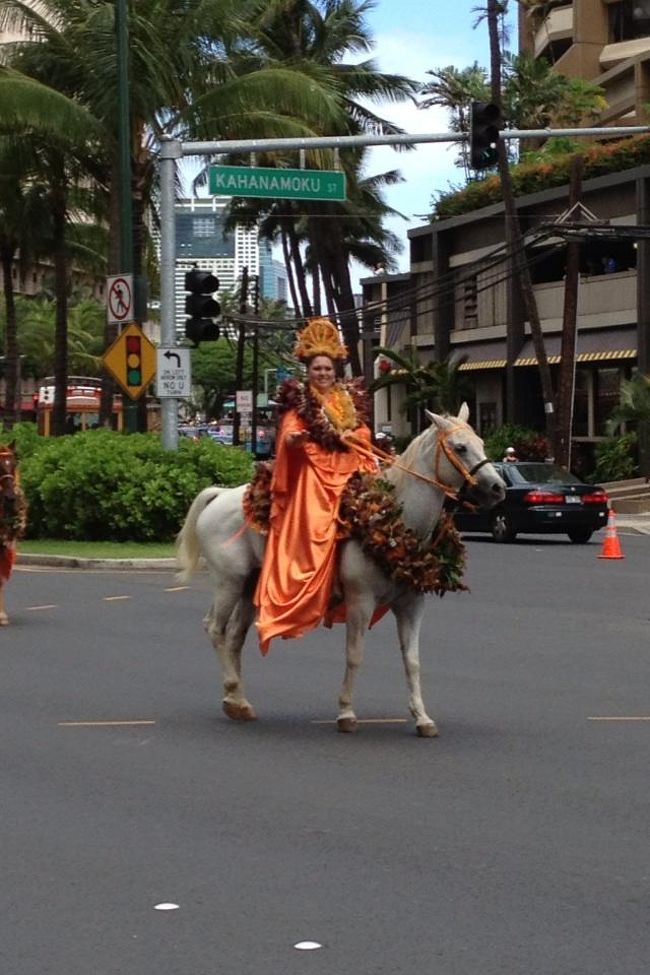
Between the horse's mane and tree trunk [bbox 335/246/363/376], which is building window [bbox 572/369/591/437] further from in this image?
the horse's mane

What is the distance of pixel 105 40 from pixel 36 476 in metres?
8.43

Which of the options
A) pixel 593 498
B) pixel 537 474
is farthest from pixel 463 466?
pixel 537 474

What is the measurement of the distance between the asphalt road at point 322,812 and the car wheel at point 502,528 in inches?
604

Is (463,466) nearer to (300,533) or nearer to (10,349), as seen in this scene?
(300,533)

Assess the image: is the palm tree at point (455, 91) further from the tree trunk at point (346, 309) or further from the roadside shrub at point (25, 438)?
the roadside shrub at point (25, 438)

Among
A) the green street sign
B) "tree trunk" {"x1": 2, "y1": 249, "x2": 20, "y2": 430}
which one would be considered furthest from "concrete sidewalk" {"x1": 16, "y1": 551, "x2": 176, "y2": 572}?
"tree trunk" {"x1": 2, "y1": 249, "x2": 20, "y2": 430}

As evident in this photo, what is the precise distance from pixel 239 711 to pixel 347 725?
87 cm

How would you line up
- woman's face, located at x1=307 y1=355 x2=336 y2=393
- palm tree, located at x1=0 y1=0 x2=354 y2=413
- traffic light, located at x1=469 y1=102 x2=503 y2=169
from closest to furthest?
1. woman's face, located at x1=307 y1=355 x2=336 y2=393
2. traffic light, located at x1=469 y1=102 x2=503 y2=169
3. palm tree, located at x1=0 y1=0 x2=354 y2=413

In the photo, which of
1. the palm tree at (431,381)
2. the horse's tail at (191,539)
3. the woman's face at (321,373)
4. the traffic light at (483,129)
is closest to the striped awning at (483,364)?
the palm tree at (431,381)

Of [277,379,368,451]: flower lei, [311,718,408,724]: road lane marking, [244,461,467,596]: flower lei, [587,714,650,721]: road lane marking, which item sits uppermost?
[277,379,368,451]: flower lei

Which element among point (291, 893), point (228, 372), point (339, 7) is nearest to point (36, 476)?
point (291, 893)

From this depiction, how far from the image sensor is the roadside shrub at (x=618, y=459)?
153 ft

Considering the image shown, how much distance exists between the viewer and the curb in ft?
79.2

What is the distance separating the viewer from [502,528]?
3181 centimetres
